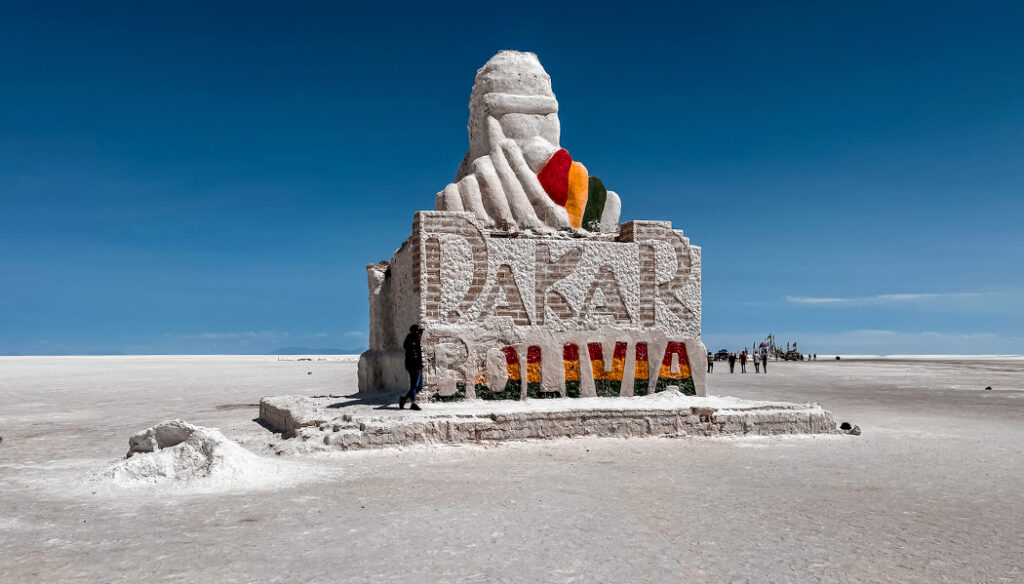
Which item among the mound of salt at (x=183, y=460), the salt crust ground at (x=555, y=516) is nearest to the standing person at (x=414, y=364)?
the salt crust ground at (x=555, y=516)

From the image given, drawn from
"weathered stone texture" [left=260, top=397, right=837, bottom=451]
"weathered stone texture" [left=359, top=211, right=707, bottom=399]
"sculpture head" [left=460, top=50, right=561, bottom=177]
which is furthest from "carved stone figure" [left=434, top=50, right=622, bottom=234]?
"weathered stone texture" [left=260, top=397, right=837, bottom=451]

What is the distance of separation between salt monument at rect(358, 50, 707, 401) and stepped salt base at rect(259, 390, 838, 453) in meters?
0.54

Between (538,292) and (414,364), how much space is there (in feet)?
7.29

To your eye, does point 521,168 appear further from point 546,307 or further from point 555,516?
point 555,516

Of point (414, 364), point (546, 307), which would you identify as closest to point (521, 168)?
point (546, 307)

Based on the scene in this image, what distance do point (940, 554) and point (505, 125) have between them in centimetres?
997

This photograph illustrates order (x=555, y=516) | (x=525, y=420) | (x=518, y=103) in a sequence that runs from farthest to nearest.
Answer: (x=518, y=103) < (x=525, y=420) < (x=555, y=516)

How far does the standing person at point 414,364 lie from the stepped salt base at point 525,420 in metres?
0.25

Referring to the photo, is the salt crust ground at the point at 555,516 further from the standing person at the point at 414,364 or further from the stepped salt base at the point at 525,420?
the standing person at the point at 414,364

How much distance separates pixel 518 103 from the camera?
1298 centimetres

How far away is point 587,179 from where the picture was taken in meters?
12.5

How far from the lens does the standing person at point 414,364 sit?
957 cm

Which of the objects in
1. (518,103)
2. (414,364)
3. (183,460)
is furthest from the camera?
(518,103)

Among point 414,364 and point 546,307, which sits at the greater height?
point 546,307
